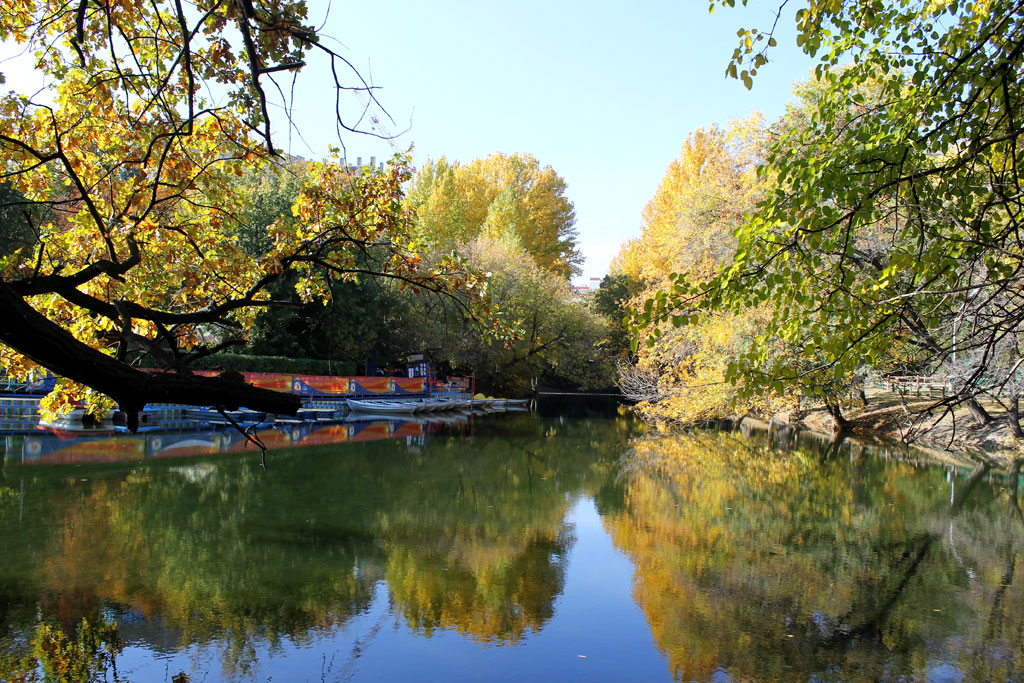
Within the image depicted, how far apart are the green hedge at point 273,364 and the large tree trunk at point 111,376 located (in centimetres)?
2273

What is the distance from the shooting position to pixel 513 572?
9.20 meters

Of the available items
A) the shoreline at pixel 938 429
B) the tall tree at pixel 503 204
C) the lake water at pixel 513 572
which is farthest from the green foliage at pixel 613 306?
the lake water at pixel 513 572

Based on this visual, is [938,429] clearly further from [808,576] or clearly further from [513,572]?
[513,572]

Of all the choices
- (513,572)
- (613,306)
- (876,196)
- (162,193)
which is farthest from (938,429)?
(613,306)

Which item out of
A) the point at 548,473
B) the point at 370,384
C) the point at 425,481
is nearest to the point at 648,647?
the point at 425,481

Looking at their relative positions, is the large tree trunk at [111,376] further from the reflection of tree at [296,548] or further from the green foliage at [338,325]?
the green foliage at [338,325]

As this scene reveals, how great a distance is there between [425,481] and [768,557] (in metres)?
7.63

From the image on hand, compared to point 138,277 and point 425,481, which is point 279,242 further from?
point 425,481

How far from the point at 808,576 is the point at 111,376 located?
27.3ft

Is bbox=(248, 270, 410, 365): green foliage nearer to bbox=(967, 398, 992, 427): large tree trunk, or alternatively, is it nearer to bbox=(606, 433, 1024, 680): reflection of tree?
bbox=(606, 433, 1024, 680): reflection of tree

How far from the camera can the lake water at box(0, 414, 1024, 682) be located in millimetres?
6625

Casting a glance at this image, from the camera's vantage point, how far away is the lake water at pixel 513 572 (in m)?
6.62

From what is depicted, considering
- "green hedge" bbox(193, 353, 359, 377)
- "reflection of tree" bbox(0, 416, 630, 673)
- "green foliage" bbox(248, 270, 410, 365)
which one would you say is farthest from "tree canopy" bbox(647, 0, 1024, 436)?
"green foliage" bbox(248, 270, 410, 365)

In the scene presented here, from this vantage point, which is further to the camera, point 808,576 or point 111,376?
point 808,576
